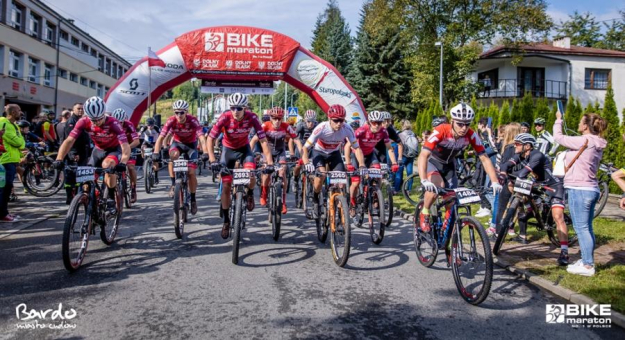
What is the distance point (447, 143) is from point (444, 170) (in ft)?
1.54

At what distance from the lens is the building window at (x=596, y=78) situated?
122 feet

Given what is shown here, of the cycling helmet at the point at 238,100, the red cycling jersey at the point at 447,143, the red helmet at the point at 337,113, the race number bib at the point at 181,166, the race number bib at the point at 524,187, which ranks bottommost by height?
the race number bib at the point at 524,187

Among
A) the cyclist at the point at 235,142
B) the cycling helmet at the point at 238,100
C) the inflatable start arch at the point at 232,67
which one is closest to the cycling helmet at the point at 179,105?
the cyclist at the point at 235,142

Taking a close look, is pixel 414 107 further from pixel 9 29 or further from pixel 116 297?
pixel 116 297

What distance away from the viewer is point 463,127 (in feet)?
17.9

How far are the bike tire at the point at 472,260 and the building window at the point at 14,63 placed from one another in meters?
35.5

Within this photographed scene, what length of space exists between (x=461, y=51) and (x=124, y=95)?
25.1 m

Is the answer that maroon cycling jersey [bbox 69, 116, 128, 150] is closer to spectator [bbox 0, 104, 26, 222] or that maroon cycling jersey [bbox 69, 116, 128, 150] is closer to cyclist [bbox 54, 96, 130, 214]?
cyclist [bbox 54, 96, 130, 214]

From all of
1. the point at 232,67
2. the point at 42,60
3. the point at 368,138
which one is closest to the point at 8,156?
the point at 368,138

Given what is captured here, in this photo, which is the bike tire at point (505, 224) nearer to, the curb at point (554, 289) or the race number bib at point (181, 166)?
the curb at point (554, 289)

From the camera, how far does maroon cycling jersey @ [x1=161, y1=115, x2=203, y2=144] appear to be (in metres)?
A: 9.09

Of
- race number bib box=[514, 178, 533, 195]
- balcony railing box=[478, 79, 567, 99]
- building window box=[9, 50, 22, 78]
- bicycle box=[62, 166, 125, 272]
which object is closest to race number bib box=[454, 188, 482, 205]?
race number bib box=[514, 178, 533, 195]

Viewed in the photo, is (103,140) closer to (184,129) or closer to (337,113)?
(184,129)

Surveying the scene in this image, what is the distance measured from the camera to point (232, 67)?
18.0 metres
